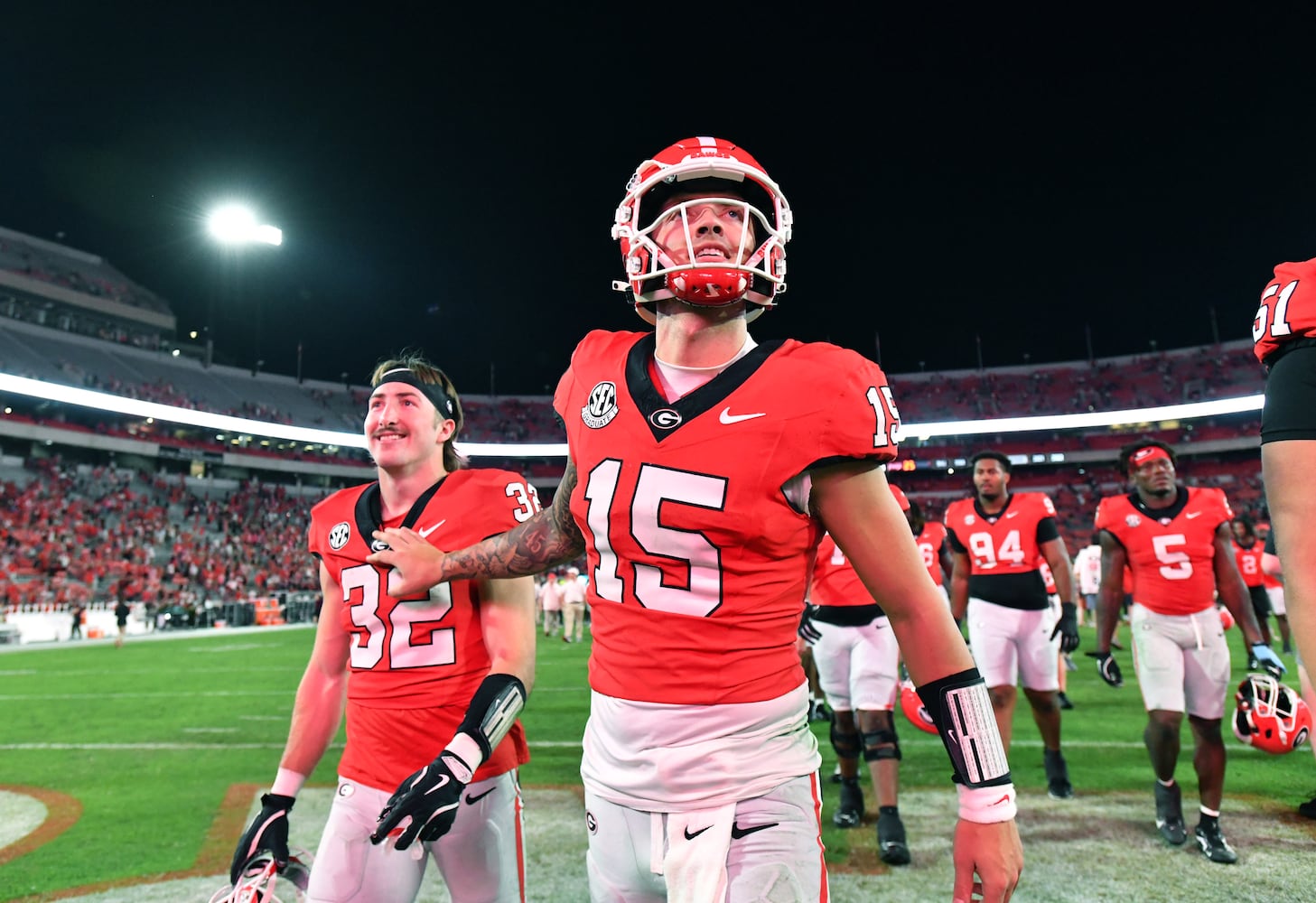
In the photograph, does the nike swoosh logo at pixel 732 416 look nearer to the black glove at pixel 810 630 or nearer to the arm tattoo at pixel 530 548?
the arm tattoo at pixel 530 548

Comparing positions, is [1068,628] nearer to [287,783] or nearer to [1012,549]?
[1012,549]

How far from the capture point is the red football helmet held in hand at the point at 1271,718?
4.74m

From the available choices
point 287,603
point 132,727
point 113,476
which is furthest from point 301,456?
point 132,727

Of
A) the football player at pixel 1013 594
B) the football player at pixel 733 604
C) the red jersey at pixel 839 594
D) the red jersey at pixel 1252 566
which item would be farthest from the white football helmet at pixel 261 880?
the red jersey at pixel 1252 566

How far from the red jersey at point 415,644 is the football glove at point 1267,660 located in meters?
5.02

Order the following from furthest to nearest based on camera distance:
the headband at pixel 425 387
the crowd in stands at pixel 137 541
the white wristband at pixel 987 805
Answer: the crowd in stands at pixel 137 541
the headband at pixel 425 387
the white wristband at pixel 987 805

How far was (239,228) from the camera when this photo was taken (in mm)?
30578

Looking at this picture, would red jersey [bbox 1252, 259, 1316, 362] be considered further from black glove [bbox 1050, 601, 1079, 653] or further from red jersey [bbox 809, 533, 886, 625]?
black glove [bbox 1050, 601, 1079, 653]

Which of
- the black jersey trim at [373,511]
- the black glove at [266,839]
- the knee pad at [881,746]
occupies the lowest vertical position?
the knee pad at [881,746]

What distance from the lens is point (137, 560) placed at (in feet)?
97.3

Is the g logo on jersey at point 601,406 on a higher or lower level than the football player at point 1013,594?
higher

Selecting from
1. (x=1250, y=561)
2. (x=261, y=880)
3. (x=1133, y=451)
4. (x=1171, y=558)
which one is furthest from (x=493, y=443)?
(x=261, y=880)

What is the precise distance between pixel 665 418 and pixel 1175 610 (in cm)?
486

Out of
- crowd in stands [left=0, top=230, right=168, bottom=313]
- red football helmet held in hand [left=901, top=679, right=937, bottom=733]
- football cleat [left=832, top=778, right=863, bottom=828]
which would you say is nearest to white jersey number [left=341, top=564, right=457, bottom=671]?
football cleat [left=832, top=778, right=863, bottom=828]
